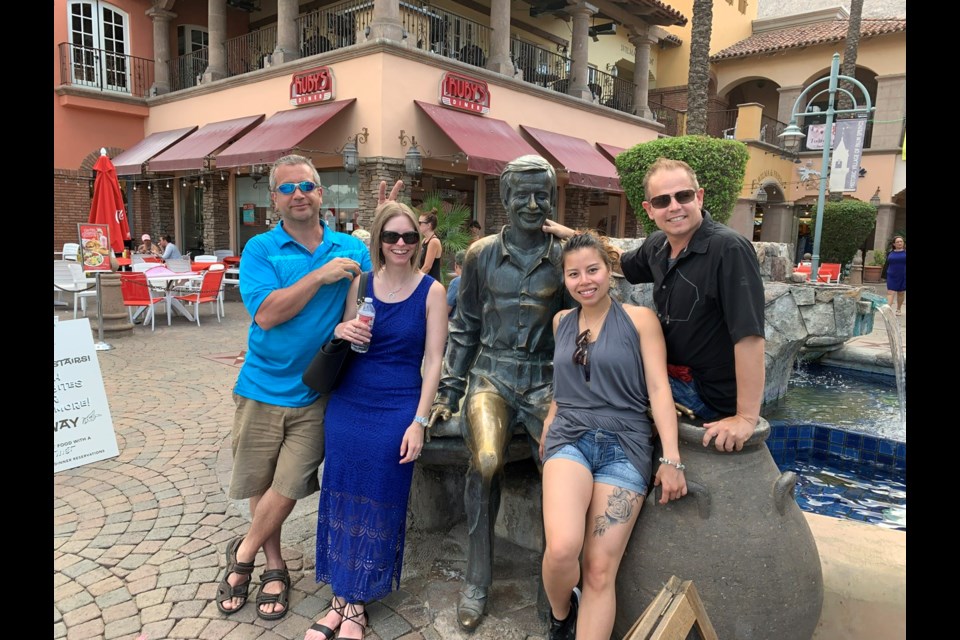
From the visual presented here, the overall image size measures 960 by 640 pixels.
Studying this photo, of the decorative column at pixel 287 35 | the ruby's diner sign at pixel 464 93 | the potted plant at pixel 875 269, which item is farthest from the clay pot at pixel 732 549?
the potted plant at pixel 875 269

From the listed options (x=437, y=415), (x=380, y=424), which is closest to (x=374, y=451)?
(x=380, y=424)

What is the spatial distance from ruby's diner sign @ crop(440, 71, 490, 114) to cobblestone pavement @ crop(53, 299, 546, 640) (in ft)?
30.4

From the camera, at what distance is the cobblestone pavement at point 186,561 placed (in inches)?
104

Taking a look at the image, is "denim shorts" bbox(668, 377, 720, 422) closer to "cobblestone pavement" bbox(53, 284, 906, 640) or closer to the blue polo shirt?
"cobblestone pavement" bbox(53, 284, 906, 640)

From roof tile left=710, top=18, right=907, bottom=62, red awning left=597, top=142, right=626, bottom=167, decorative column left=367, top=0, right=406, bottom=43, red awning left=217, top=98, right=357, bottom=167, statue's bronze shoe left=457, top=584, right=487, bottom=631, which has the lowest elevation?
statue's bronze shoe left=457, top=584, right=487, bottom=631

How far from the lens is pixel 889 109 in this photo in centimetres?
2217

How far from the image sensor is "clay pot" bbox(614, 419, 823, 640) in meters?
2.04

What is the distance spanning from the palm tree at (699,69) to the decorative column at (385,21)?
5.61 metres

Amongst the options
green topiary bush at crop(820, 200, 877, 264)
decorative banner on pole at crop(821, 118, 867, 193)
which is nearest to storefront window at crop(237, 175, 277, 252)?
decorative banner on pole at crop(821, 118, 867, 193)

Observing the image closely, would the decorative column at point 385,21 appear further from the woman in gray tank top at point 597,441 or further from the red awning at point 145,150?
the woman in gray tank top at point 597,441

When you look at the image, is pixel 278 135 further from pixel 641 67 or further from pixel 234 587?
pixel 641 67

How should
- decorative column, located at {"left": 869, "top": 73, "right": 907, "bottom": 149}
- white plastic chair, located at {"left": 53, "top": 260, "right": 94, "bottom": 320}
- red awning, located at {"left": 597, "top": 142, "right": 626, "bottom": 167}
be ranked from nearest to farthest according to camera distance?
1. white plastic chair, located at {"left": 53, "top": 260, "right": 94, "bottom": 320}
2. red awning, located at {"left": 597, "top": 142, "right": 626, "bottom": 167}
3. decorative column, located at {"left": 869, "top": 73, "right": 907, "bottom": 149}

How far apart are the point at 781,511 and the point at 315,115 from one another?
462 inches

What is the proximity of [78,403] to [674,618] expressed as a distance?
2597 mm
